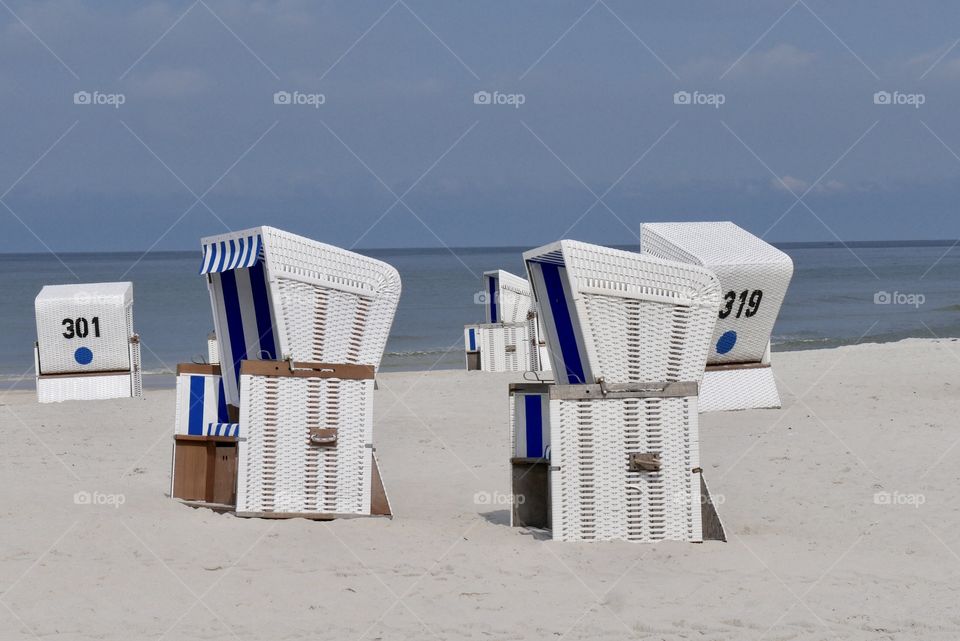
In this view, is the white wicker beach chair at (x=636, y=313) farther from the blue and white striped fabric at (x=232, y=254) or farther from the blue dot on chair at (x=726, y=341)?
the blue dot on chair at (x=726, y=341)

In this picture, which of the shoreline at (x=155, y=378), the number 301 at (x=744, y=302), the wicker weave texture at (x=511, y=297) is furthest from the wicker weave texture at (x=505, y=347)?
the number 301 at (x=744, y=302)

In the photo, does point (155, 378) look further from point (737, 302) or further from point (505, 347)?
point (737, 302)

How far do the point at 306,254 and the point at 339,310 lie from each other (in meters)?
0.42

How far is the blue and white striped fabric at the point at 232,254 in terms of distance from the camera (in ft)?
24.8

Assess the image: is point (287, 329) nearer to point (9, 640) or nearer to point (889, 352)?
point (9, 640)

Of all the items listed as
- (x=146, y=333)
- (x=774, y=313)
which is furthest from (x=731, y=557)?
(x=146, y=333)

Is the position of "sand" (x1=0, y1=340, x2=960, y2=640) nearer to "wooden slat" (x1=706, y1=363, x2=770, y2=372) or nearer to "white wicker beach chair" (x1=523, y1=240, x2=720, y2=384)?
"white wicker beach chair" (x1=523, y1=240, x2=720, y2=384)

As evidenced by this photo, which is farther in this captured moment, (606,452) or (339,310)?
(339,310)

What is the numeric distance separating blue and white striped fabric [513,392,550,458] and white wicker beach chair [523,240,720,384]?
1.59 ft

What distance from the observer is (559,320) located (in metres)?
7.48

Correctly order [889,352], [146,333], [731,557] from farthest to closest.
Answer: [146,333]
[889,352]
[731,557]

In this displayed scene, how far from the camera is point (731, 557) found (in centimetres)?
676

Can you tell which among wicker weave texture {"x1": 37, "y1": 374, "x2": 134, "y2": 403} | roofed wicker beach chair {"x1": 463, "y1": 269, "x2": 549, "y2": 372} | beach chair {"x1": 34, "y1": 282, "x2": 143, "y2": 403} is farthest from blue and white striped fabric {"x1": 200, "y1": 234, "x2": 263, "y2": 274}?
roofed wicker beach chair {"x1": 463, "y1": 269, "x2": 549, "y2": 372}

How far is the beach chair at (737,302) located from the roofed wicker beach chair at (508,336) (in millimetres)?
7062
